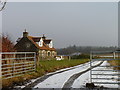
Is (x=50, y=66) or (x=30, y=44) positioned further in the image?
(x=30, y=44)

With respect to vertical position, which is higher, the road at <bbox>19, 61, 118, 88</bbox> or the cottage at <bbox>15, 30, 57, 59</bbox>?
the cottage at <bbox>15, 30, 57, 59</bbox>

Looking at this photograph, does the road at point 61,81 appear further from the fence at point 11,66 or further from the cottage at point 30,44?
the cottage at point 30,44

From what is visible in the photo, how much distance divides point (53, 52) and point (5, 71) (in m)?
37.1

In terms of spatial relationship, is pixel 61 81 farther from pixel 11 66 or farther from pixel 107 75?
pixel 11 66

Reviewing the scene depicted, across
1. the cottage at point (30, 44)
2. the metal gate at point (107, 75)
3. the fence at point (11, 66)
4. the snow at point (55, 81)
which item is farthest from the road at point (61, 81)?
the cottage at point (30, 44)

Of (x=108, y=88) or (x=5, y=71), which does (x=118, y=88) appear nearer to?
(x=108, y=88)

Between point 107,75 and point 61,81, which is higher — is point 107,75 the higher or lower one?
the higher one

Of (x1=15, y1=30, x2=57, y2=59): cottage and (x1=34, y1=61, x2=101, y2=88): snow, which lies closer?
(x1=34, y1=61, x2=101, y2=88): snow

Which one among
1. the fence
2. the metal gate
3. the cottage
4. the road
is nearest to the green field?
the fence

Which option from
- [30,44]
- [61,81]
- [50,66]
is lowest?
[61,81]

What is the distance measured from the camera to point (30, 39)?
3959 centimetres

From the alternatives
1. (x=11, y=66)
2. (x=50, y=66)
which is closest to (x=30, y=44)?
(x=50, y=66)

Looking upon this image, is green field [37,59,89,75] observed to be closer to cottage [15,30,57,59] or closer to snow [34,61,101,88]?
snow [34,61,101,88]

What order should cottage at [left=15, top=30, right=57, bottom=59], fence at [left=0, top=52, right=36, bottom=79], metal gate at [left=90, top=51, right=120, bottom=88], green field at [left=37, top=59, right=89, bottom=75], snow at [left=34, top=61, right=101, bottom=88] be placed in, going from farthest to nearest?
cottage at [left=15, top=30, right=57, bottom=59]
green field at [left=37, top=59, right=89, bottom=75]
fence at [left=0, top=52, right=36, bottom=79]
metal gate at [left=90, top=51, right=120, bottom=88]
snow at [left=34, top=61, right=101, bottom=88]
